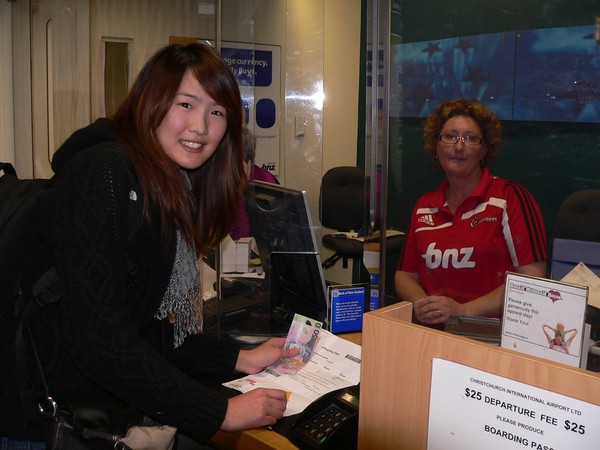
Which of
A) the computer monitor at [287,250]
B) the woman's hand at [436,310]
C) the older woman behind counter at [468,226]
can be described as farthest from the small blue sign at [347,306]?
the older woman behind counter at [468,226]

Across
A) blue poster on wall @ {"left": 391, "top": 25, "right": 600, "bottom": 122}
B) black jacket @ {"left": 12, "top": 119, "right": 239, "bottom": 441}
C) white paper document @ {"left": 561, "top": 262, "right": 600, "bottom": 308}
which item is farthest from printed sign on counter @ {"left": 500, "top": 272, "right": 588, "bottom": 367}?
blue poster on wall @ {"left": 391, "top": 25, "right": 600, "bottom": 122}

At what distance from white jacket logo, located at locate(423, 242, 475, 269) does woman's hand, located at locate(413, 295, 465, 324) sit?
0.21m

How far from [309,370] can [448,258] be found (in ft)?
3.05

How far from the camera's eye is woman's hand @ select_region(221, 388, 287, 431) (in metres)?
1.42

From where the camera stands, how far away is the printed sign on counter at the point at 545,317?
1.37 meters

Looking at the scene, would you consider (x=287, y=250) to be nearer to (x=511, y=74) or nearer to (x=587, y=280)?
(x=587, y=280)

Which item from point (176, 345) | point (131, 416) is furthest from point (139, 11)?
point (131, 416)

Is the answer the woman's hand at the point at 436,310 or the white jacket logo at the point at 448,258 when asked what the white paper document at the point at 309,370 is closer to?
the woman's hand at the point at 436,310

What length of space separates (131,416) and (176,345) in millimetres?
409

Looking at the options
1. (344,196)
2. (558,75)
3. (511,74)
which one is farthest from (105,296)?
(344,196)

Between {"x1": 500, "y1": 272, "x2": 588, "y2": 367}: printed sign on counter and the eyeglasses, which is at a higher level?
the eyeglasses

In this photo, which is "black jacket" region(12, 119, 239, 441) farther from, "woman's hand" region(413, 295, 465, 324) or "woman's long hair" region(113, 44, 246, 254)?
"woman's hand" region(413, 295, 465, 324)

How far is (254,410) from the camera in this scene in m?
1.44

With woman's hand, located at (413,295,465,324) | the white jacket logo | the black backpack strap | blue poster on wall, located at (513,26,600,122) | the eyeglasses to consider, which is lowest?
woman's hand, located at (413,295,465,324)
